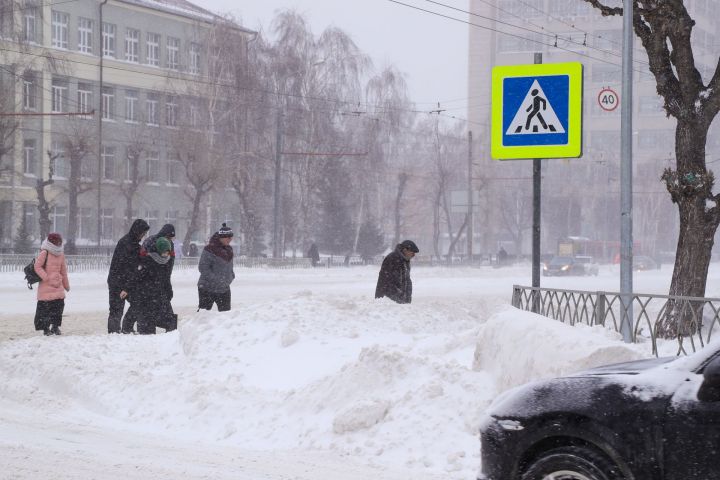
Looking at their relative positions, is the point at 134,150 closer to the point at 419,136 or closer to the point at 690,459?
the point at 419,136

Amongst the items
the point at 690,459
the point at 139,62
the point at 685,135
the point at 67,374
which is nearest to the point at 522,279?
the point at 139,62

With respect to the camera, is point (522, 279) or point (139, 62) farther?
point (139, 62)

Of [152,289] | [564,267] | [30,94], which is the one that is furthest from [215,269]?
[564,267]

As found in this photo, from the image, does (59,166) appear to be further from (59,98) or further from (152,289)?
(152,289)

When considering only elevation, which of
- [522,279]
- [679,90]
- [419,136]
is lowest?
[522,279]

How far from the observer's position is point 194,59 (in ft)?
196

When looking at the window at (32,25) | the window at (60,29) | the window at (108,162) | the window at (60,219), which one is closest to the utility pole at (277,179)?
the window at (60,219)

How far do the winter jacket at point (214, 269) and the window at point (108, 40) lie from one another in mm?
46399

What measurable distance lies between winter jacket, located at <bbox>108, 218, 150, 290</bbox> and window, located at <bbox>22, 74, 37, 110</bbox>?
40.7 meters

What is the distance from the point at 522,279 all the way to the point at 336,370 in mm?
38085

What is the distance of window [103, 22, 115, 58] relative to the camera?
2286 inches

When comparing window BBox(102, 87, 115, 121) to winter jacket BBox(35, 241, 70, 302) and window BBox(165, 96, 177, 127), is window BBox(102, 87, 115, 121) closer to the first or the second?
window BBox(165, 96, 177, 127)

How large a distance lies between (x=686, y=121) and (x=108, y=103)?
162ft

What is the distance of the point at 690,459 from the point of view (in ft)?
15.0
